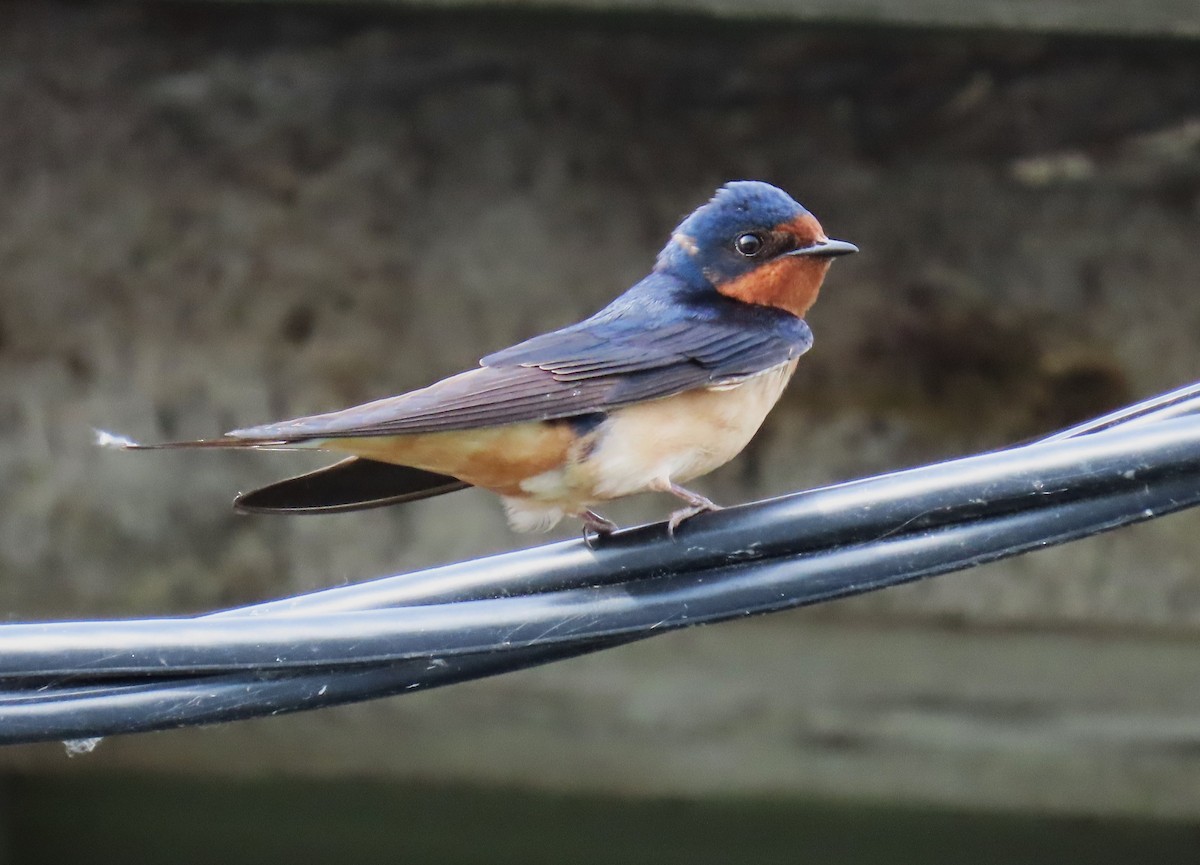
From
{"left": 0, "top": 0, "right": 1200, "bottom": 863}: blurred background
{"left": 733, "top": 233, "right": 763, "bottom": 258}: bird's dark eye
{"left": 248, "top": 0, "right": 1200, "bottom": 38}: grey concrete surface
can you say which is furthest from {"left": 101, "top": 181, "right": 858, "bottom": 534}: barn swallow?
{"left": 0, "top": 0, "right": 1200, "bottom": 863}: blurred background

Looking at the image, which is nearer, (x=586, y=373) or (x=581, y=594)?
(x=581, y=594)

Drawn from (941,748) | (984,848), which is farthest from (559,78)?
(984,848)

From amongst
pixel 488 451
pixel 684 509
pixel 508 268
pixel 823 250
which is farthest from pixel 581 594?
pixel 508 268

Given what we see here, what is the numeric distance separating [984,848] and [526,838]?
3.35 ft

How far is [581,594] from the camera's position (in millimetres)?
1258

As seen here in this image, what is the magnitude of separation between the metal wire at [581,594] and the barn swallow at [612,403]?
8.4 inches

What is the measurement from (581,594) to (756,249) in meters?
0.84

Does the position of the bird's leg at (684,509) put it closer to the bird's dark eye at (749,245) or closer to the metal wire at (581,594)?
the metal wire at (581,594)

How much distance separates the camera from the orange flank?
164 centimetres

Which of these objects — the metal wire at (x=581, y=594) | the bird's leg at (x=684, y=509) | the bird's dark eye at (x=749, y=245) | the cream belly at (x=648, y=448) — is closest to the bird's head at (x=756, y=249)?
A: the bird's dark eye at (x=749, y=245)

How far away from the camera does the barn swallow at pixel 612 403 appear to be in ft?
5.35

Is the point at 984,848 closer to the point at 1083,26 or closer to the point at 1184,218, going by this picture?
the point at 1184,218

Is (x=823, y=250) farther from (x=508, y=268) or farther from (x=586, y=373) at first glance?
(x=508, y=268)

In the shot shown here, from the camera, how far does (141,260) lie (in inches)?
110
